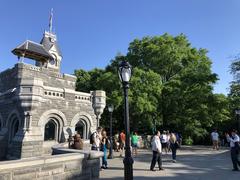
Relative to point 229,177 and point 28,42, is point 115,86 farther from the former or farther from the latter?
→ point 229,177

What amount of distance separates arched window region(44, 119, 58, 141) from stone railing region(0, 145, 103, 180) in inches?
391

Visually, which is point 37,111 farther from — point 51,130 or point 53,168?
point 53,168

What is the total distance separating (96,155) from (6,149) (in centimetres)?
1268

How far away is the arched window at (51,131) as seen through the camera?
18391mm

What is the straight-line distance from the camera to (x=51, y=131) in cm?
1873

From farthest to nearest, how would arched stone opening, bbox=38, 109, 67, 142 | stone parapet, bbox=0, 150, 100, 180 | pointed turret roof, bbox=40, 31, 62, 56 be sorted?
1. pointed turret roof, bbox=40, 31, 62, 56
2. arched stone opening, bbox=38, 109, 67, 142
3. stone parapet, bbox=0, 150, 100, 180

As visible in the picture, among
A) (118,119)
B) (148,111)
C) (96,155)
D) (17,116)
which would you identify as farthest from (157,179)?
(118,119)

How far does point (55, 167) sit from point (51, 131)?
12.4 m

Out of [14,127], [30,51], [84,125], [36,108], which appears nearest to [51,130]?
[14,127]

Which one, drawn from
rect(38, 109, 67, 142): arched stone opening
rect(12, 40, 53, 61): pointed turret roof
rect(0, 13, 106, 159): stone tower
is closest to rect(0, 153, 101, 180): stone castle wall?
rect(0, 13, 106, 159): stone tower

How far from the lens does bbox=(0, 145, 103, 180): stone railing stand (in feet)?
18.8

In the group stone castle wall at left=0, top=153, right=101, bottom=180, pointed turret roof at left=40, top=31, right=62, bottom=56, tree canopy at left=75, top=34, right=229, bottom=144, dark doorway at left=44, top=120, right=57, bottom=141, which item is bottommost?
stone castle wall at left=0, top=153, right=101, bottom=180

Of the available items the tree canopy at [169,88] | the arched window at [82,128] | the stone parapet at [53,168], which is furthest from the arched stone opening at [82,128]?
the stone parapet at [53,168]

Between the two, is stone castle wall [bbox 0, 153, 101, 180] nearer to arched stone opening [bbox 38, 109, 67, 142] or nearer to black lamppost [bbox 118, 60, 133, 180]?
black lamppost [bbox 118, 60, 133, 180]
